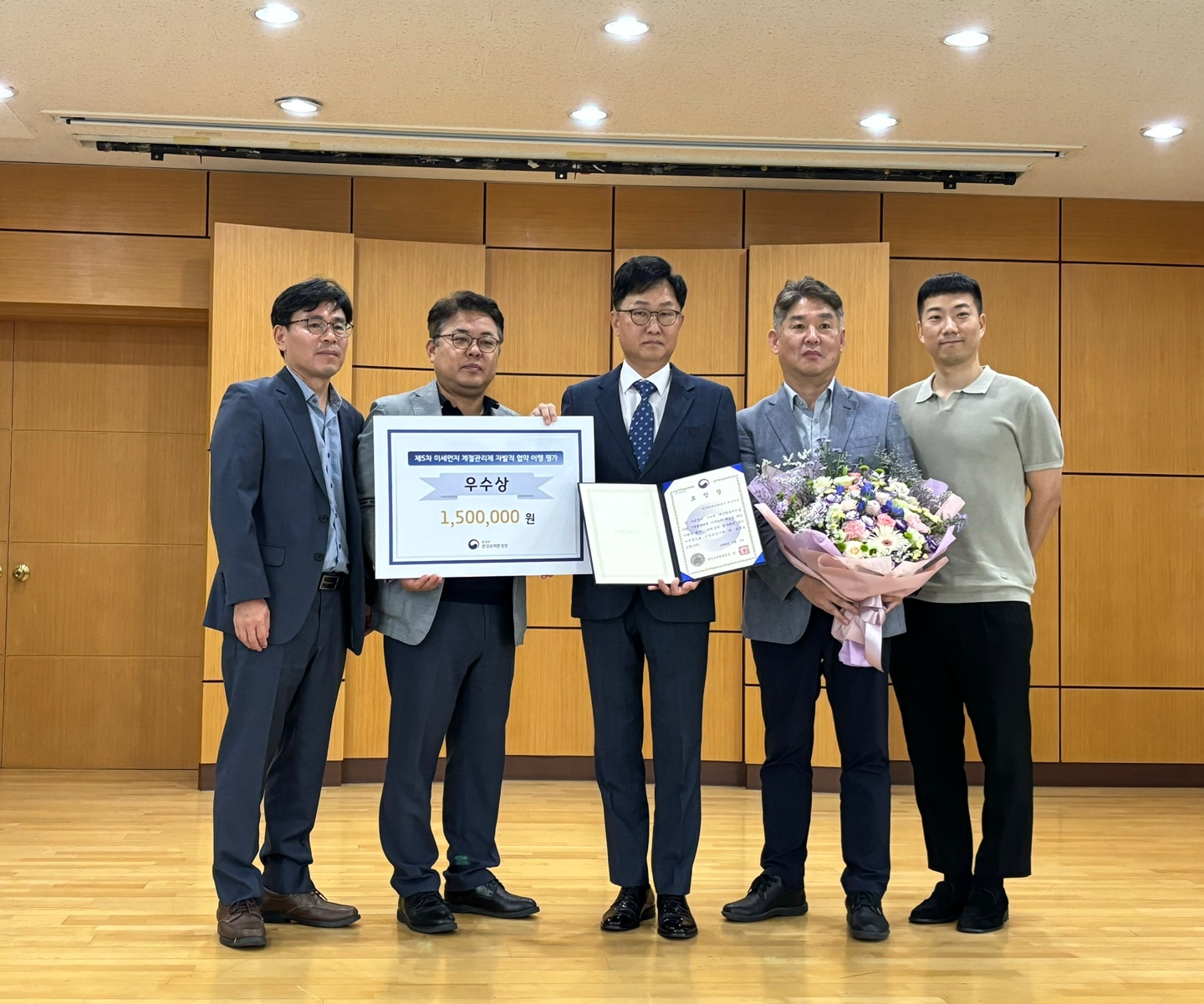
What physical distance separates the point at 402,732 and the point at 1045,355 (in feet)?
15.2

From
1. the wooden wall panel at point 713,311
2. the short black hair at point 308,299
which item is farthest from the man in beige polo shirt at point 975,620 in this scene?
the wooden wall panel at point 713,311

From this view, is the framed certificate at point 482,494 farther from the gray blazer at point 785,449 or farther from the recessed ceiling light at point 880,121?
the recessed ceiling light at point 880,121

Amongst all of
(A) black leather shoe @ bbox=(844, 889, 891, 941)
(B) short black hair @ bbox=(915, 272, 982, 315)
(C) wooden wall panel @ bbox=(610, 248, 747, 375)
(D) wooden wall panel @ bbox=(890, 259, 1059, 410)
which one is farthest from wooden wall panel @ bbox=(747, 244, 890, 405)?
(A) black leather shoe @ bbox=(844, 889, 891, 941)

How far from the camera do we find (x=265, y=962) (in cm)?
319

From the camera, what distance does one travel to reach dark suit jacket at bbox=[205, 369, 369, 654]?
10.9 feet

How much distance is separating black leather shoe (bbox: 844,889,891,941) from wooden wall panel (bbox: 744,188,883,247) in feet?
13.2

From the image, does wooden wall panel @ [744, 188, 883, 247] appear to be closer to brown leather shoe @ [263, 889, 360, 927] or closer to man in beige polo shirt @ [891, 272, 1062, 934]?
man in beige polo shirt @ [891, 272, 1062, 934]

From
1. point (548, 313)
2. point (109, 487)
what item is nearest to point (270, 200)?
point (548, 313)

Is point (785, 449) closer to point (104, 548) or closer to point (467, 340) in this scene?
point (467, 340)

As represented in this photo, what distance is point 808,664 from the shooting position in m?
3.55

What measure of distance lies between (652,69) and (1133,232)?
3.26 metres

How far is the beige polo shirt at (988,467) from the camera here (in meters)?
3.59

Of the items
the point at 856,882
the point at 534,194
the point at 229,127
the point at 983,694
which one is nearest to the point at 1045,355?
the point at 534,194

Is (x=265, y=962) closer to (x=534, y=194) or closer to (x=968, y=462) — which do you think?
(x=968, y=462)
